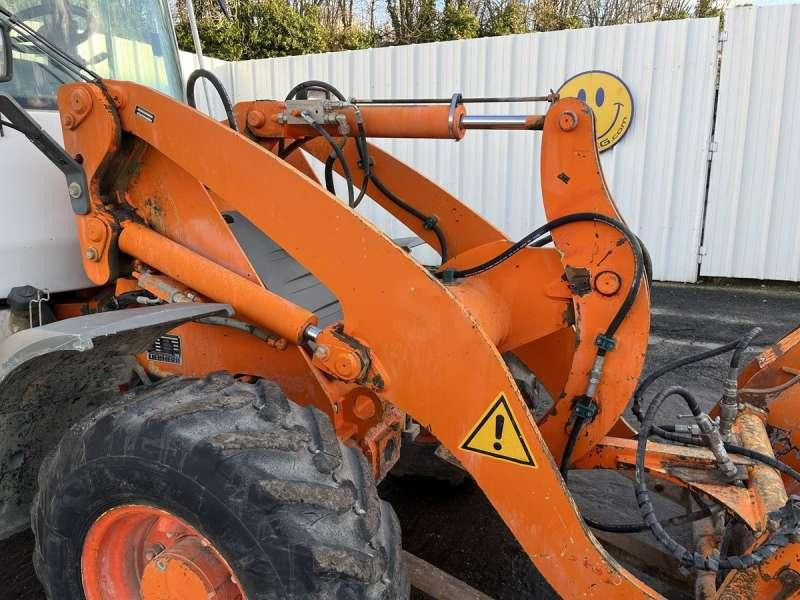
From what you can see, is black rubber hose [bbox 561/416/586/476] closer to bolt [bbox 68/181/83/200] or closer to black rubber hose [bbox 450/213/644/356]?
black rubber hose [bbox 450/213/644/356]

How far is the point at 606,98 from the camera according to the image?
26.1 feet

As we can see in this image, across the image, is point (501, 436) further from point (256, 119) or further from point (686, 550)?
point (256, 119)

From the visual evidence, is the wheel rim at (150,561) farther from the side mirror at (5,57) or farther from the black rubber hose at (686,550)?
the side mirror at (5,57)

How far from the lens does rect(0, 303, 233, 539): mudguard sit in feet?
5.81

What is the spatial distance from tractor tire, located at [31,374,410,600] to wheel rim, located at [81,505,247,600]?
0.02 metres

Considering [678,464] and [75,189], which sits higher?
[75,189]

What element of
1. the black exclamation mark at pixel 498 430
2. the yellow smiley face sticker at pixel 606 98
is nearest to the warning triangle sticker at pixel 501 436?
the black exclamation mark at pixel 498 430

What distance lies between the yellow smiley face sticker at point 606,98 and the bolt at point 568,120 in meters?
6.08

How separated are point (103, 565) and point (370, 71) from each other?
27.5 ft

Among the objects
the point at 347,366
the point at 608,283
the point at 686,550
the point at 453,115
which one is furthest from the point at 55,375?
the point at 686,550

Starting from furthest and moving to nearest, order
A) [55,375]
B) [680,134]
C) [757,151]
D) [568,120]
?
[680,134] < [757,151] < [568,120] < [55,375]

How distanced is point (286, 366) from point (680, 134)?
23.1 feet

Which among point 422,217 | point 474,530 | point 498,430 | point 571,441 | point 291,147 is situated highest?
point 291,147

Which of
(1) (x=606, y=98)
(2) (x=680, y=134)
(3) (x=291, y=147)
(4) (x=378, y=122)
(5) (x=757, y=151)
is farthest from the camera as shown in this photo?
(1) (x=606, y=98)
